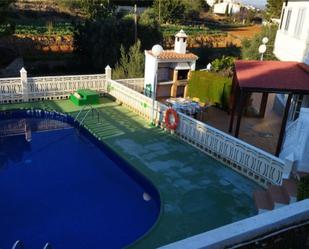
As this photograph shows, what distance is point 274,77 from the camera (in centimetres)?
1129

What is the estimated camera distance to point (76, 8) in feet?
184

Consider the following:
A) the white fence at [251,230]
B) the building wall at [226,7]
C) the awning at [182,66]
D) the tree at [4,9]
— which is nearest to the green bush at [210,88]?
the awning at [182,66]

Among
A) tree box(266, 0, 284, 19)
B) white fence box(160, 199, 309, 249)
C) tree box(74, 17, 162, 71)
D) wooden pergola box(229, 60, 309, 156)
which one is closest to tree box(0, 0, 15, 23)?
tree box(74, 17, 162, 71)

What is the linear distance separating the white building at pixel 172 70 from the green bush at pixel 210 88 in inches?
36.7

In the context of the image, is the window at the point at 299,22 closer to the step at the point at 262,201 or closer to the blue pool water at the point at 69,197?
the step at the point at 262,201

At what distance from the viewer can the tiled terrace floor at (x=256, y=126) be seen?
11.7m

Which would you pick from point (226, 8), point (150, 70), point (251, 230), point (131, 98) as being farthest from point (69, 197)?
point (226, 8)

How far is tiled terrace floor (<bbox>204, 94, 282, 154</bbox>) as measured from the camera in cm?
1173

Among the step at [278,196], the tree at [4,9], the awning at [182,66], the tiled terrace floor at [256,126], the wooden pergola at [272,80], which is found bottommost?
the tiled terrace floor at [256,126]

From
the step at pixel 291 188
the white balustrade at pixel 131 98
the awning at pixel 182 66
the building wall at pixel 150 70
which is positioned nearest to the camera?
the step at pixel 291 188

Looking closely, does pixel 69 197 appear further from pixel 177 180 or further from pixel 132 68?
pixel 132 68

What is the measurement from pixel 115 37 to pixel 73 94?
27.3ft

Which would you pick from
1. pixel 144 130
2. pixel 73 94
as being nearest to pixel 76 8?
pixel 73 94

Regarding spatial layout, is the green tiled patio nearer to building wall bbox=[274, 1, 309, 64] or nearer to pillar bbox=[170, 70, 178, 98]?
pillar bbox=[170, 70, 178, 98]
